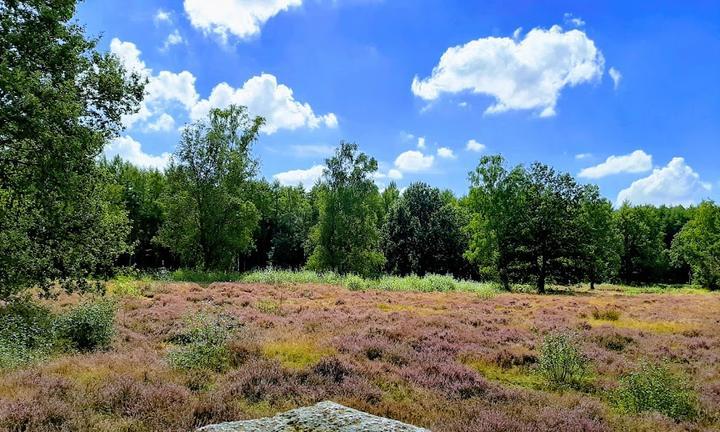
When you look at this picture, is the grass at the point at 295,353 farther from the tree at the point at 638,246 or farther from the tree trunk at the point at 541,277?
the tree at the point at 638,246

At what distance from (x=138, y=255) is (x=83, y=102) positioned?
64.5 meters

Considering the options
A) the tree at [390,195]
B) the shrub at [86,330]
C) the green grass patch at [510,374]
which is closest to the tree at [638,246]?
the tree at [390,195]

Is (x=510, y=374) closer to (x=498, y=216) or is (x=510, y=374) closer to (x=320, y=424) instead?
(x=320, y=424)

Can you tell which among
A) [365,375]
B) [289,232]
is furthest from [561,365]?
[289,232]

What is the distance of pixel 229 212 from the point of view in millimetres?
44156

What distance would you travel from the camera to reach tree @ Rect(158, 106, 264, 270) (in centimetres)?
4300

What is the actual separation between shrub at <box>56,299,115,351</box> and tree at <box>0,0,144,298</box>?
268cm

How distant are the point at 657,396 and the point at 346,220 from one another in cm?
4179

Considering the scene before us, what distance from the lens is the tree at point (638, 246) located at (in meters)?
76.3

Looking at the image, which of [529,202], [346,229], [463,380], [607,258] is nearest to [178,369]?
[463,380]

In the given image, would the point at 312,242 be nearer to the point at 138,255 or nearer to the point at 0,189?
the point at 138,255

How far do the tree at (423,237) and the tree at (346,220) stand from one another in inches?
670

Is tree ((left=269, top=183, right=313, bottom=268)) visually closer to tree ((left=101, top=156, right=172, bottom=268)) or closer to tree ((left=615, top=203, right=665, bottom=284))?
tree ((left=101, top=156, right=172, bottom=268))

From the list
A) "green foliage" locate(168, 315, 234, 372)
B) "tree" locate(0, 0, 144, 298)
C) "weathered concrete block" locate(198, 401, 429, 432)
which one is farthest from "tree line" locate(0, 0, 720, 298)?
"weathered concrete block" locate(198, 401, 429, 432)
